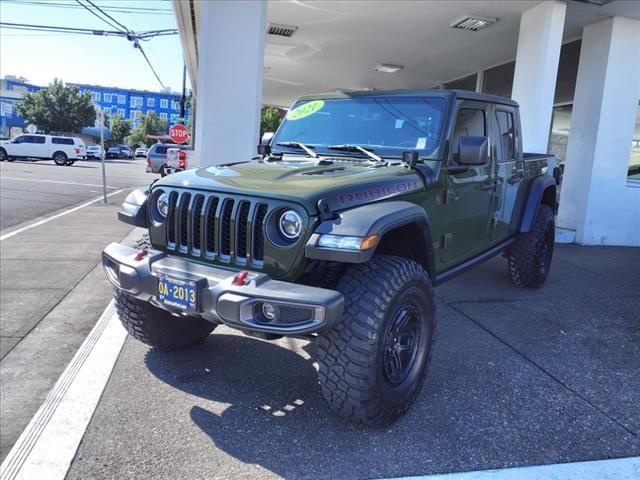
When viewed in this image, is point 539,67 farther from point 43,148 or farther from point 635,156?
point 43,148

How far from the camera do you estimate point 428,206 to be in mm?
3543

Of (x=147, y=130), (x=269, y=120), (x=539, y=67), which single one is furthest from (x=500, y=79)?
(x=147, y=130)

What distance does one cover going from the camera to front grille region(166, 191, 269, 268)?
2.80 metres

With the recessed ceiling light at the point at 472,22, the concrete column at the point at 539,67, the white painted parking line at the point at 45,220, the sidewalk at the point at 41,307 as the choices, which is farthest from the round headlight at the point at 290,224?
the white painted parking line at the point at 45,220

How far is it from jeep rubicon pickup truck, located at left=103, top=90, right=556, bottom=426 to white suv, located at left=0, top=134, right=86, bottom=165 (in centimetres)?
3375

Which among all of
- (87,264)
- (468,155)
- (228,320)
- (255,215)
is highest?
(468,155)

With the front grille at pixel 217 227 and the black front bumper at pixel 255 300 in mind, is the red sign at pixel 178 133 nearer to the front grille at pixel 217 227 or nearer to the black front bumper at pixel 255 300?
the front grille at pixel 217 227

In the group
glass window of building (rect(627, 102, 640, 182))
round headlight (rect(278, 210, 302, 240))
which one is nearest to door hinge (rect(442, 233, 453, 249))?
round headlight (rect(278, 210, 302, 240))

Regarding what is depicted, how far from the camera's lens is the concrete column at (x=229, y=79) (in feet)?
22.7

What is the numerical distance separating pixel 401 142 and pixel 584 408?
83.7 inches

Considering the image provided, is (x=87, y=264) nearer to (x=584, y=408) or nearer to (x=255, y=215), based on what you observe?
(x=255, y=215)

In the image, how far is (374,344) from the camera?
2619 mm

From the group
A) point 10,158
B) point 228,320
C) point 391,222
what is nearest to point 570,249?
point 391,222

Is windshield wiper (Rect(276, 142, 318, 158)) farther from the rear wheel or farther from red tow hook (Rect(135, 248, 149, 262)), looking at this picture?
the rear wheel
